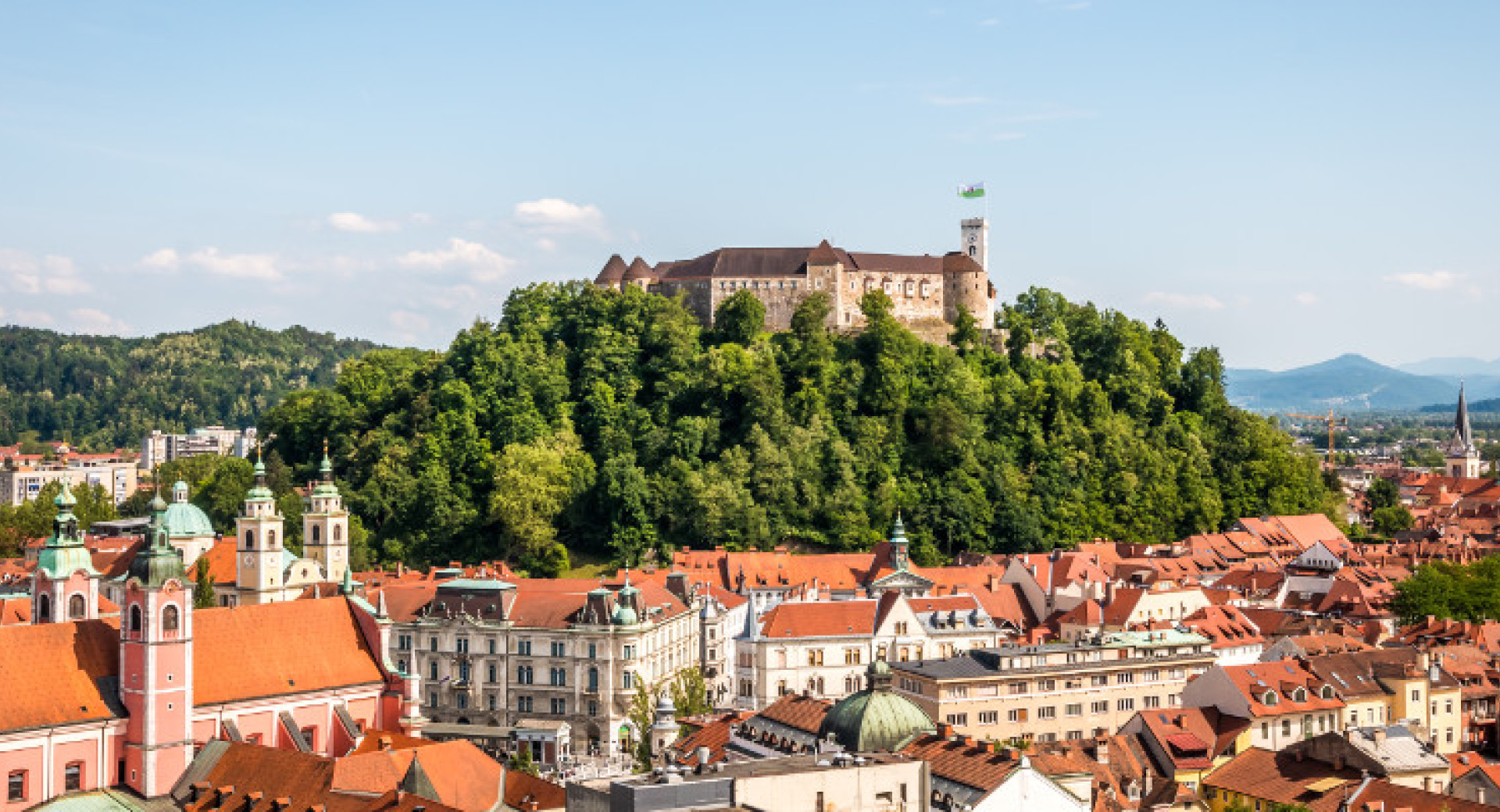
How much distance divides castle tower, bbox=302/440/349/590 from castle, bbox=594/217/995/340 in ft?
121

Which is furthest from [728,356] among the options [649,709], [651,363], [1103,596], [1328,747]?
[1328,747]

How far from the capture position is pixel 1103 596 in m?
88.4

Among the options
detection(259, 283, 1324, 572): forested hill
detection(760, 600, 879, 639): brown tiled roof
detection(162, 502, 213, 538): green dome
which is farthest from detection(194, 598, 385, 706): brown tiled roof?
detection(259, 283, 1324, 572): forested hill

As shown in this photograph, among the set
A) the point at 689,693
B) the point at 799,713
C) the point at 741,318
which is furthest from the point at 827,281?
the point at 799,713

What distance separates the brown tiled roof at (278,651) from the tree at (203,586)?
18.2 metres

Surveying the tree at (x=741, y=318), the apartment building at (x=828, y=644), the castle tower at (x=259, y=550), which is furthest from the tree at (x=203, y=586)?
the tree at (x=741, y=318)

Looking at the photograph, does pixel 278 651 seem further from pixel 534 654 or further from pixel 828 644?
pixel 828 644

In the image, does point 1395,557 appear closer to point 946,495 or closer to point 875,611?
point 946,495

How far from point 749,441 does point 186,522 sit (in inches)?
1393

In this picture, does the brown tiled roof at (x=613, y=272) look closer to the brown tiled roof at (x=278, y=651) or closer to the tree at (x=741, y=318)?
the tree at (x=741, y=318)

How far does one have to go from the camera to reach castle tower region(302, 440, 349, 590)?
3349 inches

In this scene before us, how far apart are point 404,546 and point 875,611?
119ft

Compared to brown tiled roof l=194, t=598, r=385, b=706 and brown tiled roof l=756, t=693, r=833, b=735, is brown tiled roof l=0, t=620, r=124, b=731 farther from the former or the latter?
brown tiled roof l=756, t=693, r=833, b=735

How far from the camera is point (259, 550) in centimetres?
8175
